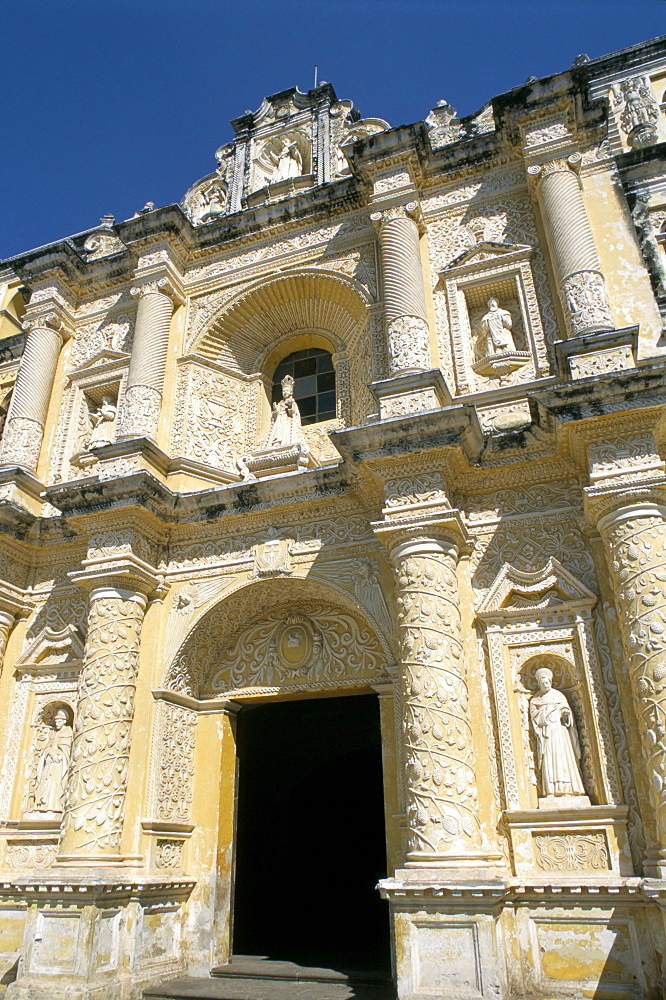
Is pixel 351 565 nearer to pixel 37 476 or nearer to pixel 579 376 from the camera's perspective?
pixel 579 376

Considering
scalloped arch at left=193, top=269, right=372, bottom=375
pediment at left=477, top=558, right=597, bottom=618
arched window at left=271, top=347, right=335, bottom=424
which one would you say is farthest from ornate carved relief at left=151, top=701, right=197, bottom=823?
scalloped arch at left=193, top=269, right=372, bottom=375

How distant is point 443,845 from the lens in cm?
562

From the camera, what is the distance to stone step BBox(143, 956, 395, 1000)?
6.24 m

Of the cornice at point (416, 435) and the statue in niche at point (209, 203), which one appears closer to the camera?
the cornice at point (416, 435)

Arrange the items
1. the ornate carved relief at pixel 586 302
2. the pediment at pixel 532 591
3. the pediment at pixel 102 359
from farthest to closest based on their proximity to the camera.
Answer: the pediment at pixel 102 359 < the ornate carved relief at pixel 586 302 < the pediment at pixel 532 591

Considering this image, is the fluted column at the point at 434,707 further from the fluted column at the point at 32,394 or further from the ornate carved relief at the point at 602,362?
the fluted column at the point at 32,394

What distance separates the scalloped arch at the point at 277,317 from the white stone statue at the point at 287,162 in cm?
228

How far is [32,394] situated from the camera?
33.0 ft

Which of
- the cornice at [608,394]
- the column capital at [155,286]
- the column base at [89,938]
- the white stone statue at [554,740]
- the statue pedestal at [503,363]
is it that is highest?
the column capital at [155,286]

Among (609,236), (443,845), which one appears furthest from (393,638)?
(609,236)

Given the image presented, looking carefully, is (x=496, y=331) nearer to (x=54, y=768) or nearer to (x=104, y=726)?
(x=104, y=726)

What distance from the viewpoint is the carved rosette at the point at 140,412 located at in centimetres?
891

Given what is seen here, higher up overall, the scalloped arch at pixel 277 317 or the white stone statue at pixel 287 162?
the white stone statue at pixel 287 162

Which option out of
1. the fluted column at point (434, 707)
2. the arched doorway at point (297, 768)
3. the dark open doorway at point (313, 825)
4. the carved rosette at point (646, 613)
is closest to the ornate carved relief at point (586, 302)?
the carved rosette at point (646, 613)
